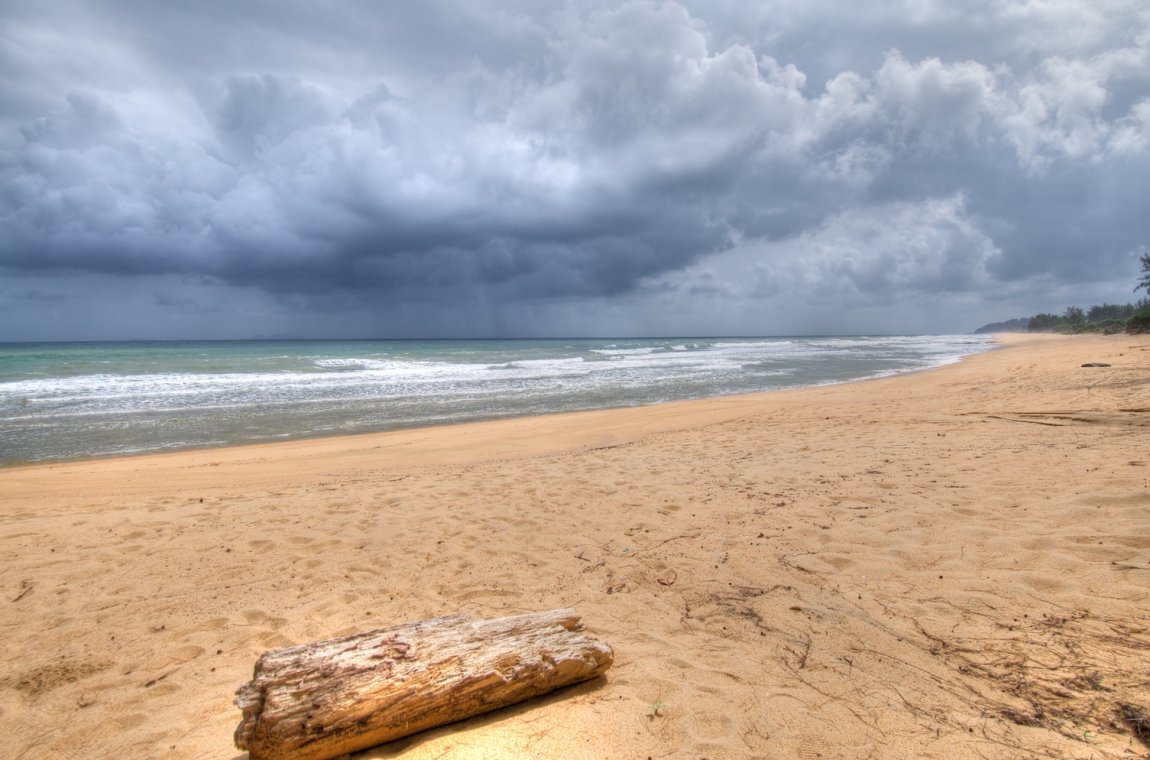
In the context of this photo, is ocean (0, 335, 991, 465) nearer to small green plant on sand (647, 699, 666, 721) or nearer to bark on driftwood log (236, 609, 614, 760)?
bark on driftwood log (236, 609, 614, 760)

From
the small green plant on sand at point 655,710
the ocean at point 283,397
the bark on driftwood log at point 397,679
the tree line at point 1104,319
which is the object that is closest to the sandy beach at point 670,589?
the small green plant on sand at point 655,710

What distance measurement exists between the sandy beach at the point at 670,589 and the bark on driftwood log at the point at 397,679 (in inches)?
5.0

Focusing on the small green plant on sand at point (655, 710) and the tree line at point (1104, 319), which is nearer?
the small green plant on sand at point (655, 710)

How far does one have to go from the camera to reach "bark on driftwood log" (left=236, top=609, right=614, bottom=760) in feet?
7.70

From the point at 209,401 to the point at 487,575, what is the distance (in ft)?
56.8

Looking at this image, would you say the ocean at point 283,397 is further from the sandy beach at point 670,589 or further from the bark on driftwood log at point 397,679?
the bark on driftwood log at point 397,679

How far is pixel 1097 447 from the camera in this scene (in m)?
6.51

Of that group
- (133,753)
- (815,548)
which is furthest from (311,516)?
(815,548)

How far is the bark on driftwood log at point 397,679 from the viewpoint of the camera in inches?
92.4

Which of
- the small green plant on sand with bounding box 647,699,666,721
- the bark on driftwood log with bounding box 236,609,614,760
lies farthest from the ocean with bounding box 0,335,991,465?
the small green plant on sand with bounding box 647,699,666,721

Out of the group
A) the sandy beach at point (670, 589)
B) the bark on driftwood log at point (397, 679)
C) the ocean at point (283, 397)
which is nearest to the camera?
the bark on driftwood log at point (397, 679)

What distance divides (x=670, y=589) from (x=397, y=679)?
218 centimetres

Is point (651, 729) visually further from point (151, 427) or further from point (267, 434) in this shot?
point (151, 427)

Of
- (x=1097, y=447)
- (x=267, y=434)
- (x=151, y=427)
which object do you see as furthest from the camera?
(x=151, y=427)
